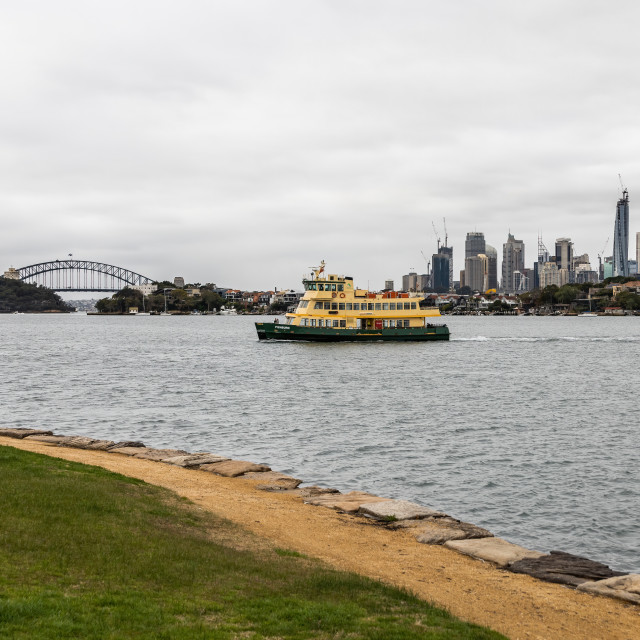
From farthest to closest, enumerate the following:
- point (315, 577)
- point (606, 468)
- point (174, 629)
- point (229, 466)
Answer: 1. point (606, 468)
2. point (229, 466)
3. point (315, 577)
4. point (174, 629)

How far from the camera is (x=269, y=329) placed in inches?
4156

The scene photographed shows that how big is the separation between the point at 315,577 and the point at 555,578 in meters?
5.23

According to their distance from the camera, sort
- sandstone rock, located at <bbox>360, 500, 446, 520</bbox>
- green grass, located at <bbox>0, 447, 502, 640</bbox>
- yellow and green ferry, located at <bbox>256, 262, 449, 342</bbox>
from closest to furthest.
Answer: green grass, located at <bbox>0, 447, 502, 640</bbox>
sandstone rock, located at <bbox>360, 500, 446, 520</bbox>
yellow and green ferry, located at <bbox>256, 262, 449, 342</bbox>

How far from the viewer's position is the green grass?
9.29 m

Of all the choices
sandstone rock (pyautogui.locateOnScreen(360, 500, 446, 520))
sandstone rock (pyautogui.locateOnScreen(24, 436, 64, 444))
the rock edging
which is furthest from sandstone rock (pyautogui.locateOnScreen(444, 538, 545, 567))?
sandstone rock (pyautogui.locateOnScreen(24, 436, 64, 444))

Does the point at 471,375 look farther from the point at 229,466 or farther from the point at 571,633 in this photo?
the point at 571,633

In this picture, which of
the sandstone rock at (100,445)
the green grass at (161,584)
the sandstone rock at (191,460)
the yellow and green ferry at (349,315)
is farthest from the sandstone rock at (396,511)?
the yellow and green ferry at (349,315)

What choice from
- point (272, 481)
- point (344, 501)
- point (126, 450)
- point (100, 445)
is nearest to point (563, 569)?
point (344, 501)

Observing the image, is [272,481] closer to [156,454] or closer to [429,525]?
[156,454]

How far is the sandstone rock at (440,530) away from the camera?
1670 centimetres

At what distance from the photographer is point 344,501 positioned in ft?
65.9

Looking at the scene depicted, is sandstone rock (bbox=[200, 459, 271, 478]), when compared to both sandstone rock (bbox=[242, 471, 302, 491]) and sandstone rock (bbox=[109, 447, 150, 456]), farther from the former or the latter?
sandstone rock (bbox=[109, 447, 150, 456])

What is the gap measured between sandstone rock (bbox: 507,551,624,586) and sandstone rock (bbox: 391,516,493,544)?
6.47 ft

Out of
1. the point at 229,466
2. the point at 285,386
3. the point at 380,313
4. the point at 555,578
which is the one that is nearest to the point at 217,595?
the point at 555,578
